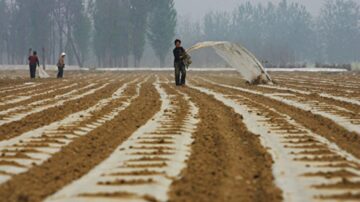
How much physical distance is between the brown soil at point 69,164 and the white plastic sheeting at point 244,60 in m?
14.6

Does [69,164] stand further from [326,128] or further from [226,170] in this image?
[326,128]

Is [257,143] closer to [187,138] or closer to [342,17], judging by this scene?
[187,138]

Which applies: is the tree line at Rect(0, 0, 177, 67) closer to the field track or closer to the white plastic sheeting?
the white plastic sheeting

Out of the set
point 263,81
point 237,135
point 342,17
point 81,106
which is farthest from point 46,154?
point 342,17

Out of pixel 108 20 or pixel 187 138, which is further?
pixel 108 20

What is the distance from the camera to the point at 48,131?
9086 mm

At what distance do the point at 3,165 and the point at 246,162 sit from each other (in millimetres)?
2312

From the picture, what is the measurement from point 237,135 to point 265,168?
2.54 meters

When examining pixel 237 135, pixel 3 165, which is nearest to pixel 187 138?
pixel 237 135

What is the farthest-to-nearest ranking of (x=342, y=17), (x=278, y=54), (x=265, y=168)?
(x=342, y=17), (x=278, y=54), (x=265, y=168)

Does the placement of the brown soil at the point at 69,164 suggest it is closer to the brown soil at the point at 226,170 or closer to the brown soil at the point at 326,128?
the brown soil at the point at 226,170

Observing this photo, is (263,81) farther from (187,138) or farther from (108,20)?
(108,20)

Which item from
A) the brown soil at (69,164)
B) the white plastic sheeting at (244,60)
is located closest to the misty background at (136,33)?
the white plastic sheeting at (244,60)

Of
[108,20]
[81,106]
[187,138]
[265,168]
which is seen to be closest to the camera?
[265,168]
